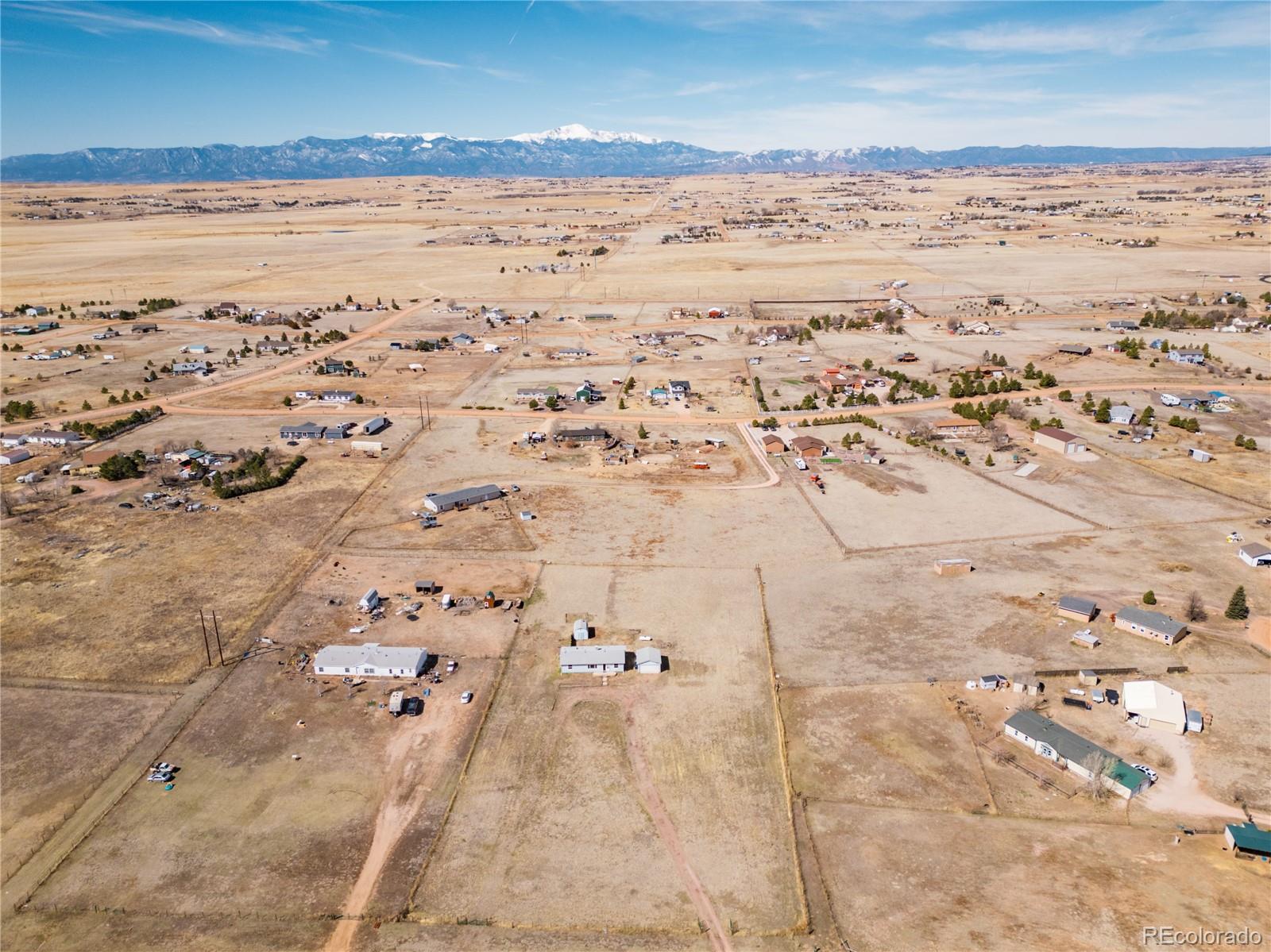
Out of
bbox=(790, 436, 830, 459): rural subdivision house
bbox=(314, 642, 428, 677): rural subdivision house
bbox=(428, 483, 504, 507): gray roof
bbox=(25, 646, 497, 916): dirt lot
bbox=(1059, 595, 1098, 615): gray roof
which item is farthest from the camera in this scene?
bbox=(790, 436, 830, 459): rural subdivision house

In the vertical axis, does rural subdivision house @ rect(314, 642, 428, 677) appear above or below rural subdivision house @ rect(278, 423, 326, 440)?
below

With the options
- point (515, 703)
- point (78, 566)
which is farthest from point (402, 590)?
point (78, 566)

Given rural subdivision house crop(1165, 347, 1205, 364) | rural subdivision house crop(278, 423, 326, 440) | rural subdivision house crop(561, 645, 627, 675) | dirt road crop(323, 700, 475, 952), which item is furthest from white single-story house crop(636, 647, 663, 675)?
rural subdivision house crop(1165, 347, 1205, 364)

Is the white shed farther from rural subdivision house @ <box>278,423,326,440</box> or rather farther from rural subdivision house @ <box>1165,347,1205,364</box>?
rural subdivision house @ <box>1165,347,1205,364</box>

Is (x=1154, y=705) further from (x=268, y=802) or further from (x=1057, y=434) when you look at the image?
(x=268, y=802)

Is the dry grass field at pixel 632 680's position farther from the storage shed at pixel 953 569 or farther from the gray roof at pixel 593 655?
the gray roof at pixel 593 655

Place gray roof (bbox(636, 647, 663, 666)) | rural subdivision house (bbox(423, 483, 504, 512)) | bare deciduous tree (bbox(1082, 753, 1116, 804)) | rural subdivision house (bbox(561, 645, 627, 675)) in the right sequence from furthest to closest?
rural subdivision house (bbox(423, 483, 504, 512))
gray roof (bbox(636, 647, 663, 666))
rural subdivision house (bbox(561, 645, 627, 675))
bare deciduous tree (bbox(1082, 753, 1116, 804))

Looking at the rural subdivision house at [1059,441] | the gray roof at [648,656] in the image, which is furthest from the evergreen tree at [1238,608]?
the gray roof at [648,656]
